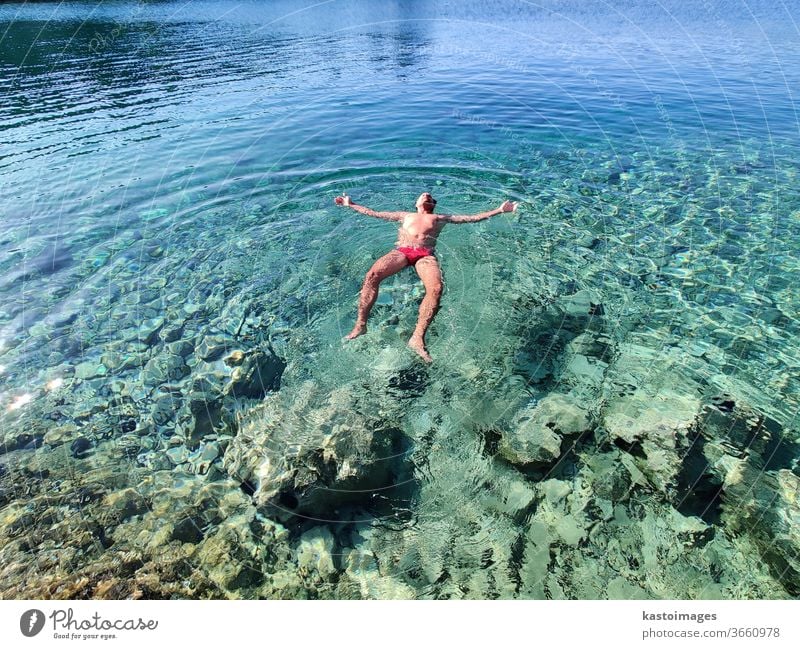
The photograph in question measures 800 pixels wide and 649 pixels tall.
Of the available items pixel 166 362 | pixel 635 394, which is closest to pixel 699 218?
pixel 635 394

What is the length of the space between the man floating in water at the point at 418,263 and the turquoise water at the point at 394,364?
483 mm

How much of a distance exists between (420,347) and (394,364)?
56cm

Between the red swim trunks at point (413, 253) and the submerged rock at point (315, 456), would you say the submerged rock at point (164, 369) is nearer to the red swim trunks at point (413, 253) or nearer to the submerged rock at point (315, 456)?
the submerged rock at point (315, 456)

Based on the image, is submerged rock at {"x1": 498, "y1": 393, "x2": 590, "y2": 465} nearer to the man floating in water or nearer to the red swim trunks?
the man floating in water

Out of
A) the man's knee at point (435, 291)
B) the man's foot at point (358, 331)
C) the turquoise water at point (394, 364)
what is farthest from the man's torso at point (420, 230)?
the man's foot at point (358, 331)

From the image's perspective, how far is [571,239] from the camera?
11.7 meters

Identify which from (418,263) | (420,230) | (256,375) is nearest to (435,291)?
(418,263)
